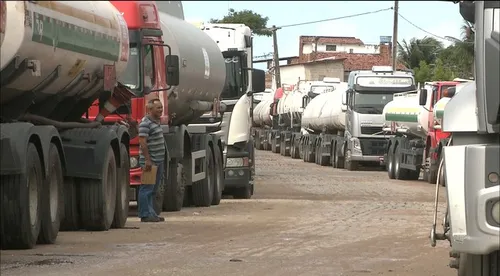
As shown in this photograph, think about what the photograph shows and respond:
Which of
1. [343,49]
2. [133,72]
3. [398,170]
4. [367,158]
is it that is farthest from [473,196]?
[343,49]

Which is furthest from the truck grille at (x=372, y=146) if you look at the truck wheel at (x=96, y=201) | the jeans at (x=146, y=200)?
the truck wheel at (x=96, y=201)

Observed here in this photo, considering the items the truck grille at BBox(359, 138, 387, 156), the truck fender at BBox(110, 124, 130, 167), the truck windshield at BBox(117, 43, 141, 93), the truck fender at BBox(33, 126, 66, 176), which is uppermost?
the truck windshield at BBox(117, 43, 141, 93)

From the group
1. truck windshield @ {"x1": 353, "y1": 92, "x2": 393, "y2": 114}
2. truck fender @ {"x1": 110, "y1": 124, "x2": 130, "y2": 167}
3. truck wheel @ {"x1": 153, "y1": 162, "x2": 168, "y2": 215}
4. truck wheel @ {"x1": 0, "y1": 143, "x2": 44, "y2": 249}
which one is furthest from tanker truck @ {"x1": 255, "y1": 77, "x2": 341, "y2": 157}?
truck wheel @ {"x1": 0, "y1": 143, "x2": 44, "y2": 249}

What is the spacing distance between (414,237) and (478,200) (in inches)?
314

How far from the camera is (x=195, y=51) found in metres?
22.0

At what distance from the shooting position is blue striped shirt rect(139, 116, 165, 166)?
59.0ft

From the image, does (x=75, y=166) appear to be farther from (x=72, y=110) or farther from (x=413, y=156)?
(x=413, y=156)

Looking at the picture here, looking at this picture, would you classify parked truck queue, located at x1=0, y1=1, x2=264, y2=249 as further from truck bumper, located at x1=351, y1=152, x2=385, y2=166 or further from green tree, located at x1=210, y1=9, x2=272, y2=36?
truck bumper, located at x1=351, y1=152, x2=385, y2=166

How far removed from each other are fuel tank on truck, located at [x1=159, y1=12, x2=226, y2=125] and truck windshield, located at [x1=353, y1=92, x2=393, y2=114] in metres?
17.7

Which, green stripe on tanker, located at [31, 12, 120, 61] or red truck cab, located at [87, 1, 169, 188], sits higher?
green stripe on tanker, located at [31, 12, 120, 61]

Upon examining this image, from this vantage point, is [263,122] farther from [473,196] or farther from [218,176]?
[473,196]

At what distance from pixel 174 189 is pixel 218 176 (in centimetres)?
334

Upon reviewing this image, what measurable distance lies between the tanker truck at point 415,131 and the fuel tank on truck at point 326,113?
5812 millimetres

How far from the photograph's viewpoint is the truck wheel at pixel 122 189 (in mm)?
17000
